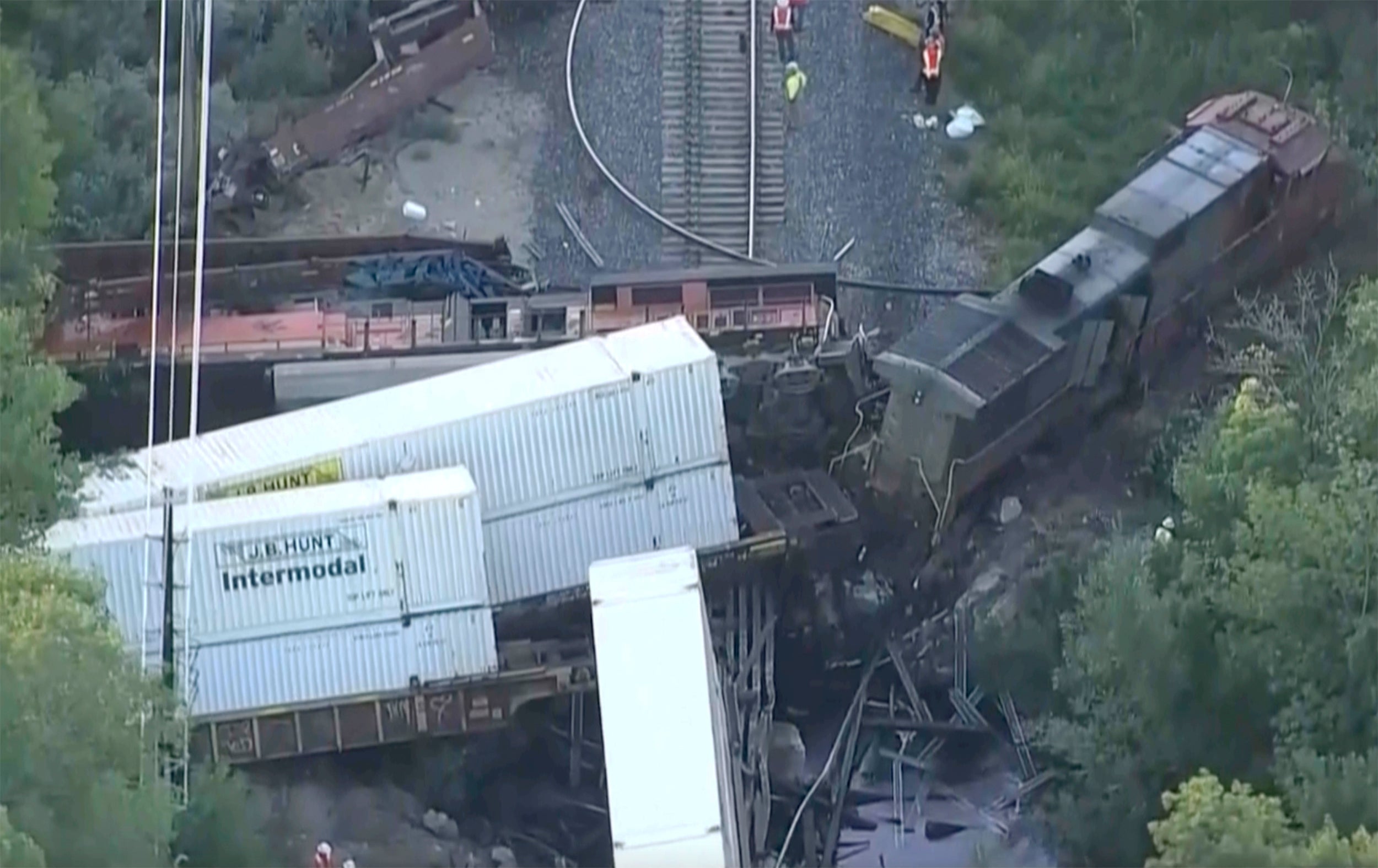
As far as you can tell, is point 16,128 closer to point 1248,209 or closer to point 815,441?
point 815,441

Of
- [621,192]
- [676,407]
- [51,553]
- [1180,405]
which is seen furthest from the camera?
[621,192]

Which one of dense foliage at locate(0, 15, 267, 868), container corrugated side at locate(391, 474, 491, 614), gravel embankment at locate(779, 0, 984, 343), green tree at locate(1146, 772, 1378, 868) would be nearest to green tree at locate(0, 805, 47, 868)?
dense foliage at locate(0, 15, 267, 868)

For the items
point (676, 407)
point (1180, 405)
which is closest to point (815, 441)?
point (676, 407)

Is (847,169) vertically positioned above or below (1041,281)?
above

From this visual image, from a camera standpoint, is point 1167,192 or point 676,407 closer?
point 676,407

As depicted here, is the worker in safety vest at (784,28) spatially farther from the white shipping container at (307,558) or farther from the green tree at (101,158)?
the white shipping container at (307,558)

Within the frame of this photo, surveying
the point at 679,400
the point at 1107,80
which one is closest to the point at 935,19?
the point at 1107,80
